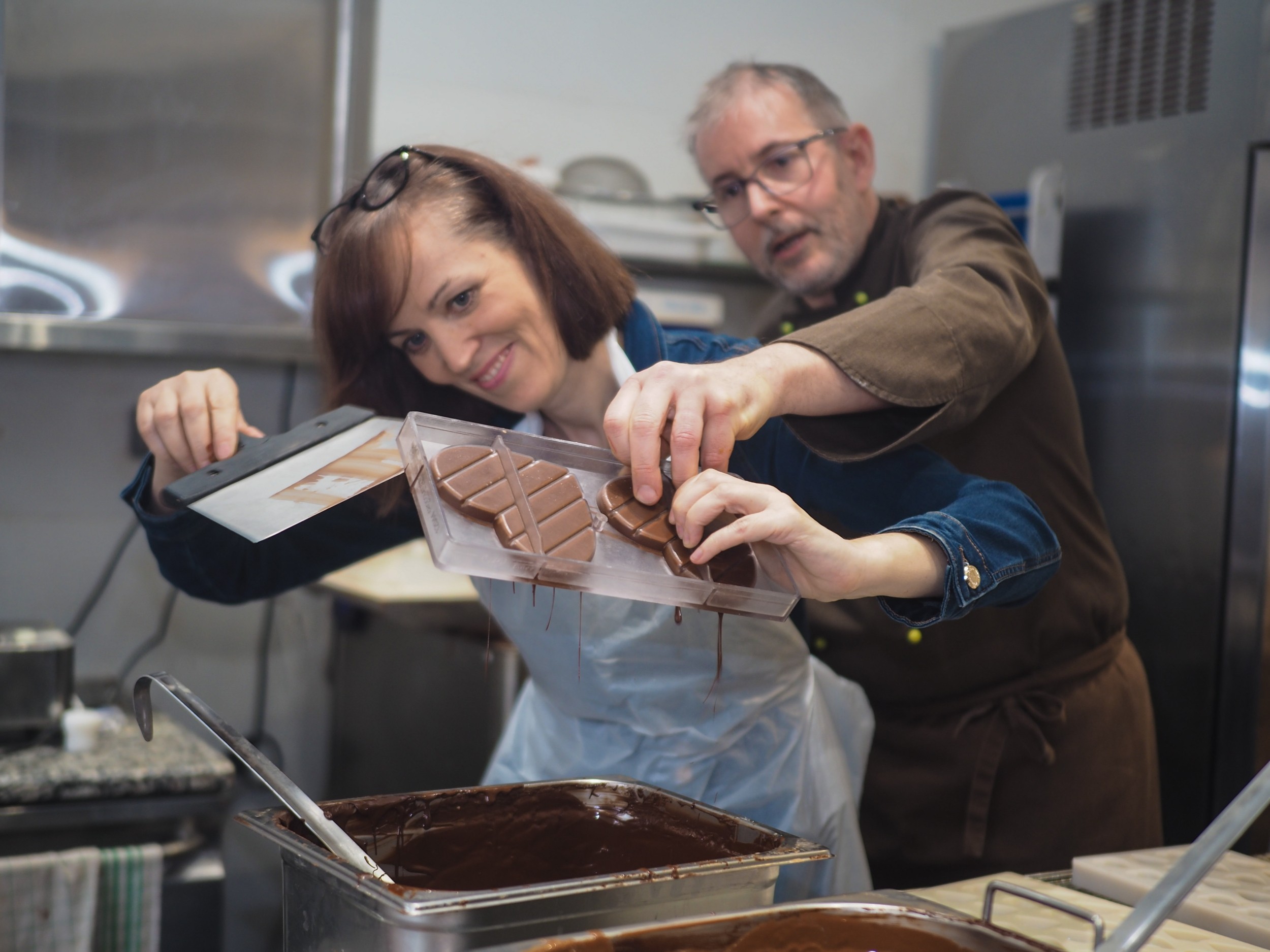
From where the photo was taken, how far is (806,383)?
1059mm

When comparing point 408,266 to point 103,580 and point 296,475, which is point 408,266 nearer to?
point 296,475

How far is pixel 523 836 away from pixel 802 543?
1.20 feet

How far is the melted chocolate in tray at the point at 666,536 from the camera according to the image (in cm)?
94

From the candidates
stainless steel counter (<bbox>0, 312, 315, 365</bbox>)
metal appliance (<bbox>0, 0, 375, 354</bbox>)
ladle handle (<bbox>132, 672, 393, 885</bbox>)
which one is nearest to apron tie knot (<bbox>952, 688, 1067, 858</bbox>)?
ladle handle (<bbox>132, 672, 393, 885</bbox>)

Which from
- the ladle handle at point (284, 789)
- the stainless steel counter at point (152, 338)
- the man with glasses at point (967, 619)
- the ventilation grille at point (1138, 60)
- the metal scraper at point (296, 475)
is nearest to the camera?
the ladle handle at point (284, 789)

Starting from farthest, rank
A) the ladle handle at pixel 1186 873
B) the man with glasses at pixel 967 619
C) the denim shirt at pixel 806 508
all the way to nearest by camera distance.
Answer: the man with glasses at pixel 967 619 → the denim shirt at pixel 806 508 → the ladle handle at pixel 1186 873

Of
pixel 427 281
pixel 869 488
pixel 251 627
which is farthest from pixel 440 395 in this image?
pixel 251 627

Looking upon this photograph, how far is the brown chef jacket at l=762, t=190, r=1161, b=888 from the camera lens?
156 centimetres

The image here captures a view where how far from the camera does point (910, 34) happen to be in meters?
3.18

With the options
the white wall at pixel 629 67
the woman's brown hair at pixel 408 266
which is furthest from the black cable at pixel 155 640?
the woman's brown hair at pixel 408 266

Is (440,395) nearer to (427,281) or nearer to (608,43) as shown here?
(427,281)

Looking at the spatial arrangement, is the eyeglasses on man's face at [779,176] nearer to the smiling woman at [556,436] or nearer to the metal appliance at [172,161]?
the smiling woman at [556,436]

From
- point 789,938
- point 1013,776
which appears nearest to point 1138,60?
point 1013,776

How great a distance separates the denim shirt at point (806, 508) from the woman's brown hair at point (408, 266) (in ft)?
0.29
